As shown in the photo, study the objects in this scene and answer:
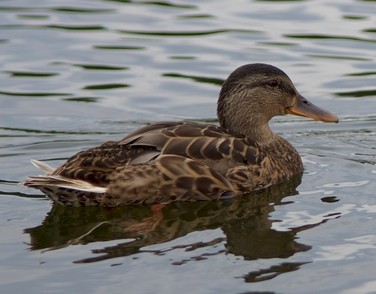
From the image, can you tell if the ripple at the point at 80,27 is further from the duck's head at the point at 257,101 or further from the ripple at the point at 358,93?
the duck's head at the point at 257,101

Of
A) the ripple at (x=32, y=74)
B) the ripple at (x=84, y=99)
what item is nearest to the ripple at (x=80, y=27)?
the ripple at (x=32, y=74)

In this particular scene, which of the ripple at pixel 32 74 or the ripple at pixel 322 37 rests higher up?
the ripple at pixel 322 37

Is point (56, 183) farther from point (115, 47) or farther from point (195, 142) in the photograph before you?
point (115, 47)

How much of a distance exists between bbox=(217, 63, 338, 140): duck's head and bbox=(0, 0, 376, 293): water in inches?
22.1

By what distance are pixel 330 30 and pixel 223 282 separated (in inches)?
358

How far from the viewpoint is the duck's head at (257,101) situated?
1120 cm

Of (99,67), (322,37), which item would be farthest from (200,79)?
(322,37)

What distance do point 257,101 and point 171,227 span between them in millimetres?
2182

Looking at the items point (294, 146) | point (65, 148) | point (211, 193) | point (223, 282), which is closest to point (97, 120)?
point (65, 148)

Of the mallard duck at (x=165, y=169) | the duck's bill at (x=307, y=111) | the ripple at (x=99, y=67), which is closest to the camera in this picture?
the mallard duck at (x=165, y=169)

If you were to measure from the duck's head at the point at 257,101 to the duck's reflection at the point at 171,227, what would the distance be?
95 cm

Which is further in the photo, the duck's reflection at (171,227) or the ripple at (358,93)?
the ripple at (358,93)

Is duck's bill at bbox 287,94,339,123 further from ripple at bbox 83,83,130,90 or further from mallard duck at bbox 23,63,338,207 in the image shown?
ripple at bbox 83,83,130,90

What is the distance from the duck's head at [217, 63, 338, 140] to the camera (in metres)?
11.2
